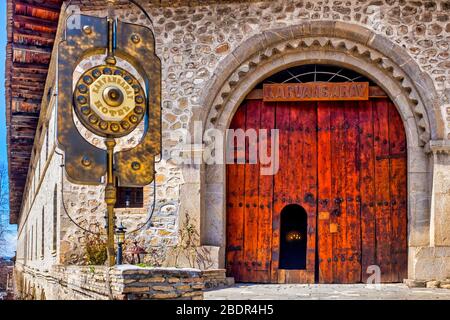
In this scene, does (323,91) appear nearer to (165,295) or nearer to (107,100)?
(107,100)

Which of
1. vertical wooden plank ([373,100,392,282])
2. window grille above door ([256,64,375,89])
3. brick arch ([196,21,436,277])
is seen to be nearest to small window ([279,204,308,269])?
vertical wooden plank ([373,100,392,282])

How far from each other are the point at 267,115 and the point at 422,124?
2475mm

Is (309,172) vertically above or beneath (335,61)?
beneath

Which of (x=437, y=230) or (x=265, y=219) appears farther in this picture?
(x=265, y=219)

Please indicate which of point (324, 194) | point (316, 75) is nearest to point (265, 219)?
point (324, 194)

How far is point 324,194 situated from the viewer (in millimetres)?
11469

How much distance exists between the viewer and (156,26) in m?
11.8

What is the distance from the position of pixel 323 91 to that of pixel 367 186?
1.68 meters

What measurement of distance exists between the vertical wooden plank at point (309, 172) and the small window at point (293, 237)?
1.32 meters

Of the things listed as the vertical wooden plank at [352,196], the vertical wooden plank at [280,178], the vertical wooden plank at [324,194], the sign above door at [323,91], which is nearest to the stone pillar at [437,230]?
the vertical wooden plank at [352,196]

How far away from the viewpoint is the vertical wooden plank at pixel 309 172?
11391 mm

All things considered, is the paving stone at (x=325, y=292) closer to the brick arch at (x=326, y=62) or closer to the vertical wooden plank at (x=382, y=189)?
the vertical wooden plank at (x=382, y=189)

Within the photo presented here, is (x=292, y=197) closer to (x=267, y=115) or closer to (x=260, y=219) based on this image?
(x=260, y=219)
